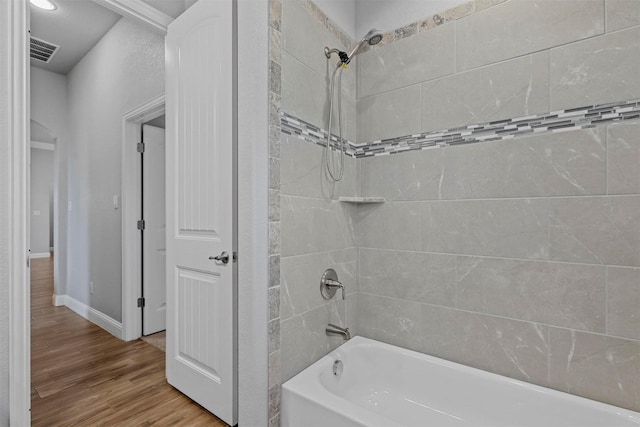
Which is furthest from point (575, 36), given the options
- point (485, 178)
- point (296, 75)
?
point (296, 75)

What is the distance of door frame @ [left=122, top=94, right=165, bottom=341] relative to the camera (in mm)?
2736

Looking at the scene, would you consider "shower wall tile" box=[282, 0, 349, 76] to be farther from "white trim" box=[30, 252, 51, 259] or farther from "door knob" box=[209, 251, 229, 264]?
"white trim" box=[30, 252, 51, 259]

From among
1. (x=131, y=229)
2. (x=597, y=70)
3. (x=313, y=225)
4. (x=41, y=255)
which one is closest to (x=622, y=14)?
(x=597, y=70)

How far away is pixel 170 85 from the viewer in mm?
1978

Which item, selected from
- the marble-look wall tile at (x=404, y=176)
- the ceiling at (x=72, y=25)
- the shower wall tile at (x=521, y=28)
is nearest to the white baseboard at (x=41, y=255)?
the ceiling at (x=72, y=25)

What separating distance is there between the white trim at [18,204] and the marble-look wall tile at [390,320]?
5.24ft

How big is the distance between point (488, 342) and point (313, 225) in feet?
3.45

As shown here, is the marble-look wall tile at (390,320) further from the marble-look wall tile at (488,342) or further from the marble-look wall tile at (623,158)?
the marble-look wall tile at (623,158)

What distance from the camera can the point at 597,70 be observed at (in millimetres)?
1312

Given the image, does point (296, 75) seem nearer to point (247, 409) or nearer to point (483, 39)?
point (483, 39)

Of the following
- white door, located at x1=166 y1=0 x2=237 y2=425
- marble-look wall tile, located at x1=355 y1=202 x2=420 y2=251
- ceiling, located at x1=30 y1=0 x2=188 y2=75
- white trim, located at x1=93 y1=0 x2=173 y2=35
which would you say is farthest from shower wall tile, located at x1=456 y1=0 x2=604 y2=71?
ceiling, located at x1=30 y1=0 x2=188 y2=75

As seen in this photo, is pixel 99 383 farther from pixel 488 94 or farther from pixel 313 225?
pixel 488 94

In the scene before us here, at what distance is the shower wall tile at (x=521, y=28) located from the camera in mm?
1339

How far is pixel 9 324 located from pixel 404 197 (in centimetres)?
182
